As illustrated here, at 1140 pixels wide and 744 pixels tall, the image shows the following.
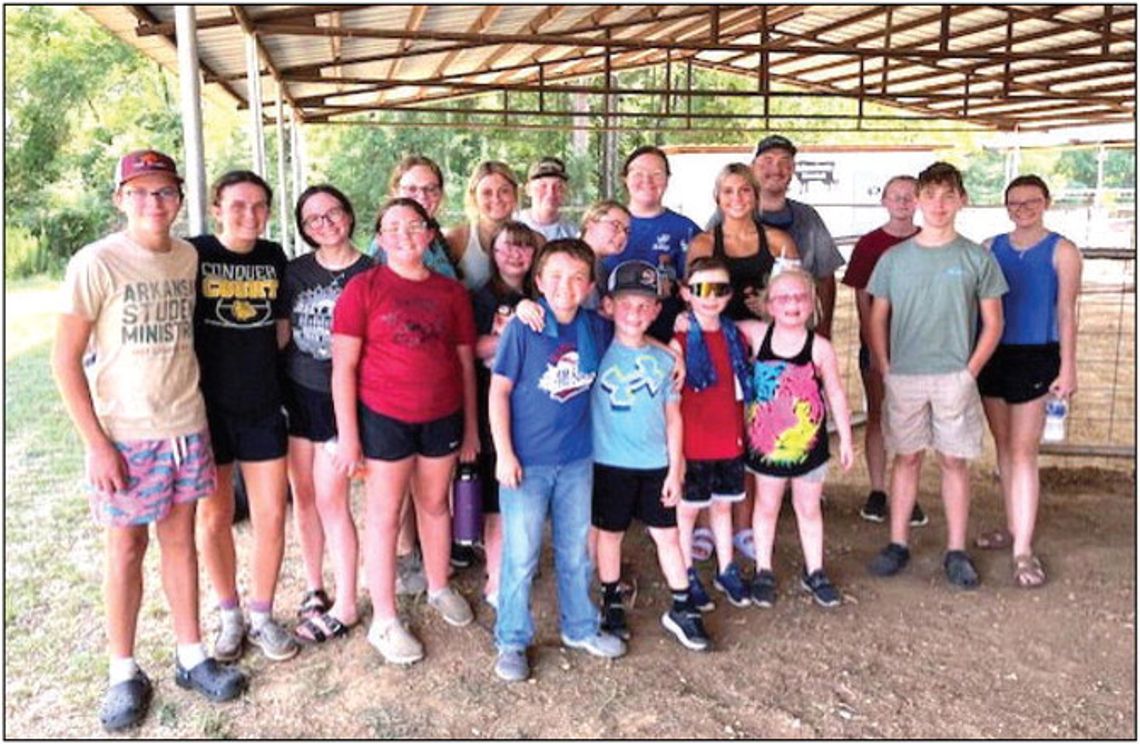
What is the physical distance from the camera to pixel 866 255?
13.5ft

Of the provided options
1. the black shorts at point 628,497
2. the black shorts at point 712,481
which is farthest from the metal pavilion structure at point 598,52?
the black shorts at point 712,481

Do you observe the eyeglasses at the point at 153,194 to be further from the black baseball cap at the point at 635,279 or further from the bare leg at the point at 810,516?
the bare leg at the point at 810,516

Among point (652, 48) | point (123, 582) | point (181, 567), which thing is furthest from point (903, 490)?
point (652, 48)

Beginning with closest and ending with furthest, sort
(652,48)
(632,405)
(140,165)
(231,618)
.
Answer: (140,165)
(632,405)
(231,618)
(652,48)

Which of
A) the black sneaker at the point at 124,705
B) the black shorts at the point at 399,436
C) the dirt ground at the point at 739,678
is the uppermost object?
the black shorts at the point at 399,436

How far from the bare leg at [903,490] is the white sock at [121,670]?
2.82 meters

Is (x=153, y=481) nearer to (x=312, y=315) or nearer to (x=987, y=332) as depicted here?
(x=312, y=315)

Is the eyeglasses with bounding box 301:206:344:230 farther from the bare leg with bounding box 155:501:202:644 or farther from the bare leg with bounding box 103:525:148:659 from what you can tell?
the bare leg with bounding box 103:525:148:659

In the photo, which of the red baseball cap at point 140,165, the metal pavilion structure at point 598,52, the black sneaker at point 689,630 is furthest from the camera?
the metal pavilion structure at point 598,52

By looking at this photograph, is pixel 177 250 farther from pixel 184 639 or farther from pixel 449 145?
pixel 449 145

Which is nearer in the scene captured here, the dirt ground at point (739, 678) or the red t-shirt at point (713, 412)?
the dirt ground at point (739, 678)

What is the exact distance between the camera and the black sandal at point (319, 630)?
3051 millimetres

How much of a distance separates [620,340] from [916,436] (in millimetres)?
1366

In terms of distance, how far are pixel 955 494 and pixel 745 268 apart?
125 centimetres
